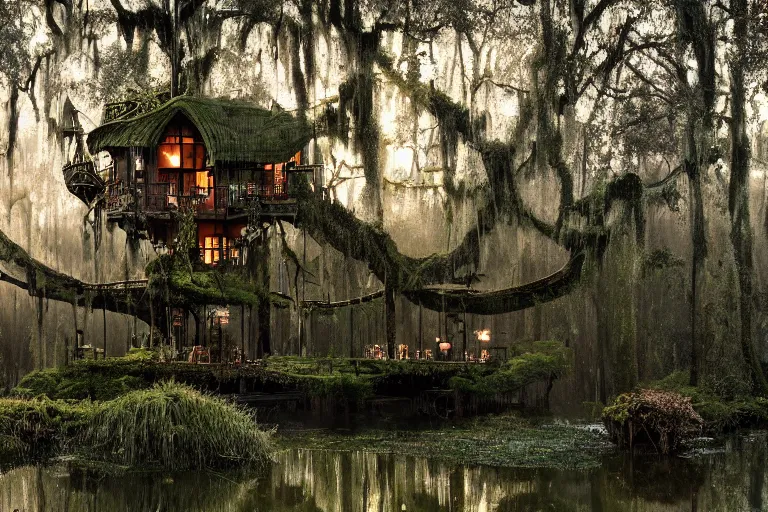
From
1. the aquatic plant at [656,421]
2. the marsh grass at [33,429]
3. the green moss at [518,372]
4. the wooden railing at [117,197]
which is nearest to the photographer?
the marsh grass at [33,429]

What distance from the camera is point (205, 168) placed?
149 feet

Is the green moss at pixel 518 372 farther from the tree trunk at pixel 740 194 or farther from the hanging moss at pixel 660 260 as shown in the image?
the tree trunk at pixel 740 194

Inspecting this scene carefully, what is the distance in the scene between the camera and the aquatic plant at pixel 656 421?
94.3 feet

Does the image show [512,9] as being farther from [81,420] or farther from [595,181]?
[81,420]

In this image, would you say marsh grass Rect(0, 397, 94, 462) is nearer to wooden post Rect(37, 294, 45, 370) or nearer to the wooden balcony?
wooden post Rect(37, 294, 45, 370)

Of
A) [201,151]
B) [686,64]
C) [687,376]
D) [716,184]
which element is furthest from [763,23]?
[201,151]

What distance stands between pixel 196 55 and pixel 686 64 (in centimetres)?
1928

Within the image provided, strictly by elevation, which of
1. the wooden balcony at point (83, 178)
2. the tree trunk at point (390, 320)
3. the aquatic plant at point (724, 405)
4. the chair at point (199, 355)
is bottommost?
the aquatic plant at point (724, 405)

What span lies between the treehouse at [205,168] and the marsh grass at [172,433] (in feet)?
58.1

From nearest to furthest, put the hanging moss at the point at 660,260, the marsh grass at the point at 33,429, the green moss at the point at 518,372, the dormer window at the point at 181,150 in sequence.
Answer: the marsh grass at the point at 33,429 < the green moss at the point at 518,372 < the dormer window at the point at 181,150 < the hanging moss at the point at 660,260

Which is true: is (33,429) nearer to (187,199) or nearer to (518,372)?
(187,199)

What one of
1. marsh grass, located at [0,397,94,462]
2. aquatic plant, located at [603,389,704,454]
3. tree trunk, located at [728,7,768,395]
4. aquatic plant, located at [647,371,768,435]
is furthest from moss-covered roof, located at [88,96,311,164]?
aquatic plant, located at [603,389,704,454]

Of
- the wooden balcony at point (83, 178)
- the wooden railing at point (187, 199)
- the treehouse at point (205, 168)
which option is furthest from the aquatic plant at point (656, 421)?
the wooden balcony at point (83, 178)

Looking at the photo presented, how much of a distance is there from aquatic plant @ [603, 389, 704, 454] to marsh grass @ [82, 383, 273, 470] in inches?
367
